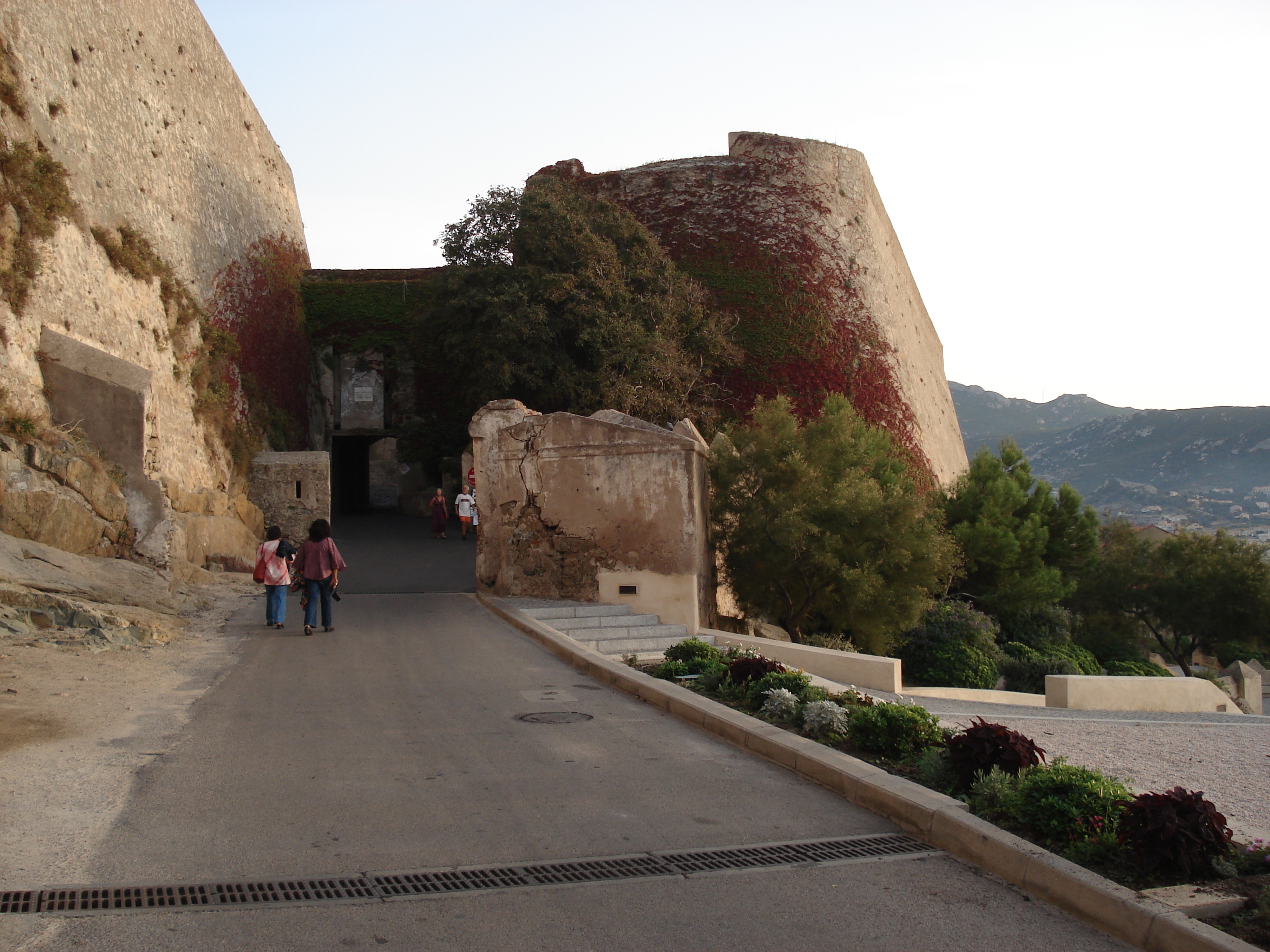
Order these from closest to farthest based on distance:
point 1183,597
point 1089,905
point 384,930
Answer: point 384,930 < point 1089,905 < point 1183,597

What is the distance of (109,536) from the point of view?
549 inches

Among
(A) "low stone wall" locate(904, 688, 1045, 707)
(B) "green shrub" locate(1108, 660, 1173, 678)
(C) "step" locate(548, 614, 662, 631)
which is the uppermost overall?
(C) "step" locate(548, 614, 662, 631)

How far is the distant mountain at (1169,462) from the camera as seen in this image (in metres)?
101

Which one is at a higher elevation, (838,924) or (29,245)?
(29,245)

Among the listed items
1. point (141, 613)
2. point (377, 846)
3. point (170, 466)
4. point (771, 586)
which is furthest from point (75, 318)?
point (377, 846)

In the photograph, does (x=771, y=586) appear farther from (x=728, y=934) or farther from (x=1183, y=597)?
(x=1183, y=597)

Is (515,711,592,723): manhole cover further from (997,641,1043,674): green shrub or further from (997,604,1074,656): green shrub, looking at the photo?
(997,604,1074,656): green shrub

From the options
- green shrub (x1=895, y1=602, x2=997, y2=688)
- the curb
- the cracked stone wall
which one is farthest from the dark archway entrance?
the curb

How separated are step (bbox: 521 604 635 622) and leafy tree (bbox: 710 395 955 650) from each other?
11.6 ft

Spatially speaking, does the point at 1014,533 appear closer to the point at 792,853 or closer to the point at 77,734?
the point at 792,853

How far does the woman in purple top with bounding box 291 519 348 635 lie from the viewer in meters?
11.7

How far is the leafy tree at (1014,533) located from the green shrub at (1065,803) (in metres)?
19.9

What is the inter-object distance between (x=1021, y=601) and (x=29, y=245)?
73.3 ft

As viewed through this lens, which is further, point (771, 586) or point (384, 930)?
point (771, 586)
